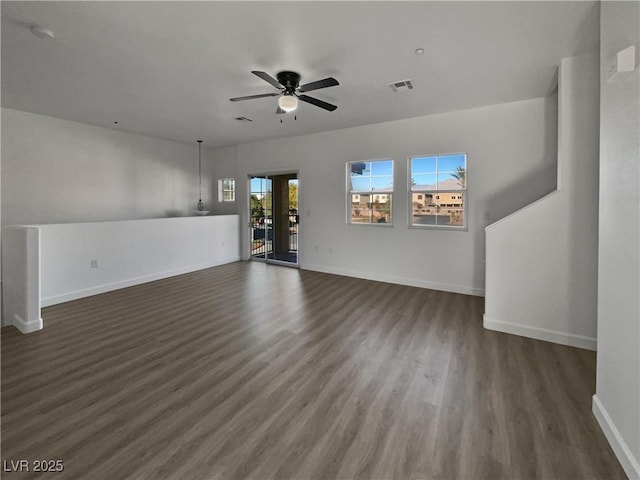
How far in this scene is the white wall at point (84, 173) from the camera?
15.4ft

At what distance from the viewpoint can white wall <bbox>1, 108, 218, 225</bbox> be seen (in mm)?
4703

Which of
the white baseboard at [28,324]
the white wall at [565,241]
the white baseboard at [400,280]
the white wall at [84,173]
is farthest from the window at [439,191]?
the white wall at [84,173]

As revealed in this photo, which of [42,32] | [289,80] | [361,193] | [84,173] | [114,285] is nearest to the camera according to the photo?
[42,32]

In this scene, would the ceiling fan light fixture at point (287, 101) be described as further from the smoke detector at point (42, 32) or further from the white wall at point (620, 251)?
the white wall at point (620, 251)

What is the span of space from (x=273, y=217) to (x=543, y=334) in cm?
618

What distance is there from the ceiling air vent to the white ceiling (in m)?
0.08

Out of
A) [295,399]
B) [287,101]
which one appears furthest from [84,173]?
[295,399]

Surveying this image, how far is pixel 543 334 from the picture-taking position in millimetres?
3127

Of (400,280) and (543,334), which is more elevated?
(400,280)

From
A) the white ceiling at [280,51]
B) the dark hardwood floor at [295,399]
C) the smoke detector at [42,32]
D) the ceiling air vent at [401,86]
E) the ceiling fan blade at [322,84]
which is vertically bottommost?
the dark hardwood floor at [295,399]

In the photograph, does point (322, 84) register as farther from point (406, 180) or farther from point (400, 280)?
point (400, 280)

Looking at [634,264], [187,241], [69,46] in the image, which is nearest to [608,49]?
[634,264]

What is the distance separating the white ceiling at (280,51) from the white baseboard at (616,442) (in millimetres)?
2844

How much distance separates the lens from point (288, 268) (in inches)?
261
